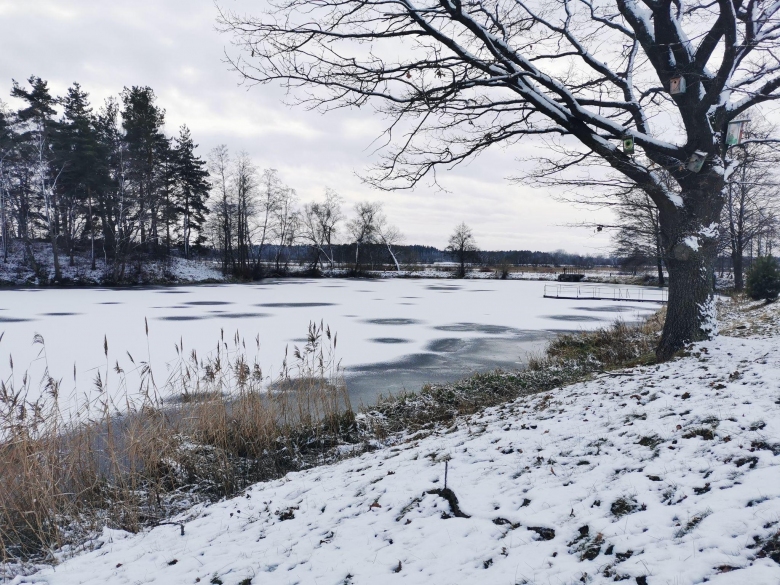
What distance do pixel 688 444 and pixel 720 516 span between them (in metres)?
1.13

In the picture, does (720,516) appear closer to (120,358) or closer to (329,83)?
(329,83)

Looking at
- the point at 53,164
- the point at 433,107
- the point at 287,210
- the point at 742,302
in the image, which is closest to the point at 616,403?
the point at 433,107

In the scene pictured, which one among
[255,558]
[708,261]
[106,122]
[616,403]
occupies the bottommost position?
[255,558]

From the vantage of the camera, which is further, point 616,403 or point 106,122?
point 106,122

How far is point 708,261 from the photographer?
7.29 m

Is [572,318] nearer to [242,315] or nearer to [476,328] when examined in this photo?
[476,328]

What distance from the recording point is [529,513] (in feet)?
9.25

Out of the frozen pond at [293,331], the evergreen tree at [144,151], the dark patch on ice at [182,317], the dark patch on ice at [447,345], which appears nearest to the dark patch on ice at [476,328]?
the frozen pond at [293,331]

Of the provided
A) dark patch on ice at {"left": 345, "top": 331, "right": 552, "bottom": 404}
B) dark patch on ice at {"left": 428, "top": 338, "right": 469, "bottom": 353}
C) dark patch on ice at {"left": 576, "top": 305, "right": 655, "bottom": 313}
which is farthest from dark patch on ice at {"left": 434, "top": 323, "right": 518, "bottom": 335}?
dark patch on ice at {"left": 576, "top": 305, "right": 655, "bottom": 313}

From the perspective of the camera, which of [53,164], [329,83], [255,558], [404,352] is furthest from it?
[53,164]

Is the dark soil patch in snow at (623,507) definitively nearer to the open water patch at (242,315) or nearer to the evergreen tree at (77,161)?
the open water patch at (242,315)

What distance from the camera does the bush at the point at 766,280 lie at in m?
19.2

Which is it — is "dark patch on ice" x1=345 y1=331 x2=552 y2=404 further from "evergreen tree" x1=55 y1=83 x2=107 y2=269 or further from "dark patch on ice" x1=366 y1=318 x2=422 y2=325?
"evergreen tree" x1=55 y1=83 x2=107 y2=269

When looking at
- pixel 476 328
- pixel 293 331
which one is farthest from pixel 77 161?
pixel 476 328
